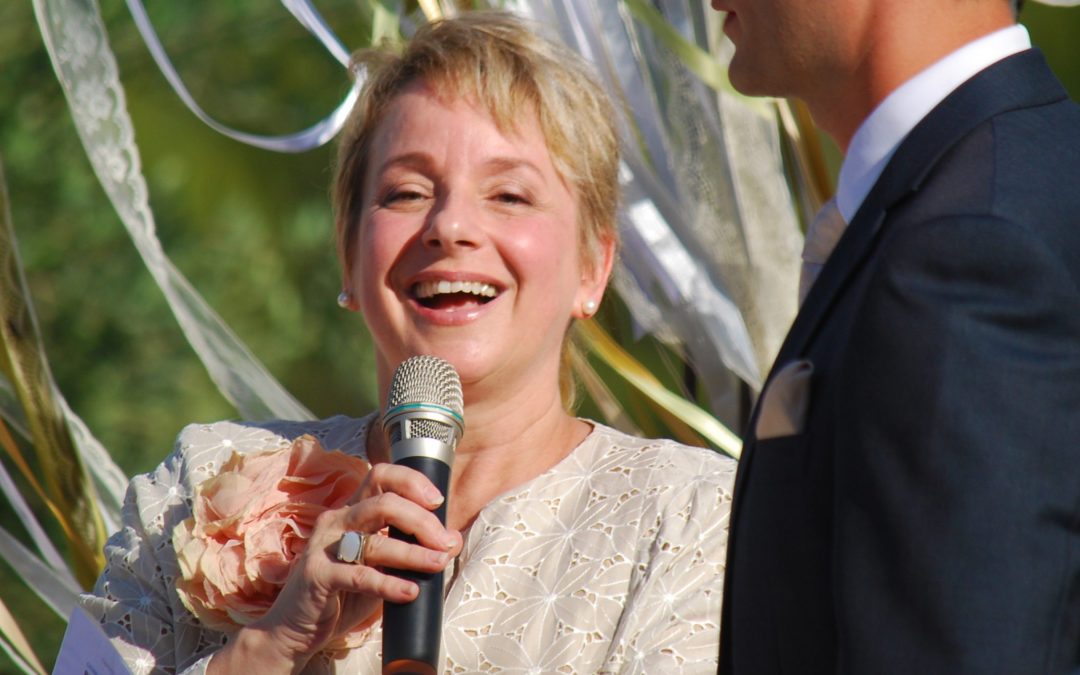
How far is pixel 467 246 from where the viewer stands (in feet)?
8.64

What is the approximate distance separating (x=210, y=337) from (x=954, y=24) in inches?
127

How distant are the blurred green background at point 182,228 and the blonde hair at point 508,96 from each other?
1.61 m

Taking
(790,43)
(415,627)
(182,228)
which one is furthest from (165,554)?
(182,228)

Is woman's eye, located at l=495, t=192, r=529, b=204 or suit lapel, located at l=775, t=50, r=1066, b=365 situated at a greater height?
suit lapel, located at l=775, t=50, r=1066, b=365

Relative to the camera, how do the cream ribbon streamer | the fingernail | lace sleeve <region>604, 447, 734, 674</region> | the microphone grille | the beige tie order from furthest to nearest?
the cream ribbon streamer → lace sleeve <region>604, 447, 734, 674</region> → the microphone grille → the fingernail → the beige tie

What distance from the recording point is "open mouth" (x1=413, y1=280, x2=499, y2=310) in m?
2.64

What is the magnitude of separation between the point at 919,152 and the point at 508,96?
1420 millimetres

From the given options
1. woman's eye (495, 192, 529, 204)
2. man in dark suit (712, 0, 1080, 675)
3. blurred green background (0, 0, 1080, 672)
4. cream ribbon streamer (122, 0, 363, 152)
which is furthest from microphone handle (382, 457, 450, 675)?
blurred green background (0, 0, 1080, 672)

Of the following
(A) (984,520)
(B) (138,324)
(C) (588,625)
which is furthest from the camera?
(B) (138,324)

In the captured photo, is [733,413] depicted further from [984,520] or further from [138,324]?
[984,520]

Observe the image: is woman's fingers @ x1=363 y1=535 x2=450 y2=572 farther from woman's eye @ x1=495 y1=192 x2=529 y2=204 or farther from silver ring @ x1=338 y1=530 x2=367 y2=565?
woman's eye @ x1=495 y1=192 x2=529 y2=204

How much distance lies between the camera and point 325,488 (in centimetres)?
243

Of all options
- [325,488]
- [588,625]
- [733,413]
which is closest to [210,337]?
[733,413]

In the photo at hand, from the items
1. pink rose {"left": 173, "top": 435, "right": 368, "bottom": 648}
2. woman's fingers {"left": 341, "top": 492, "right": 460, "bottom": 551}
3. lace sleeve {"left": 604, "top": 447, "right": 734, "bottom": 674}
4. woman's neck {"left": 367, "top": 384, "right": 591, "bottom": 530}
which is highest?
woman's fingers {"left": 341, "top": 492, "right": 460, "bottom": 551}
